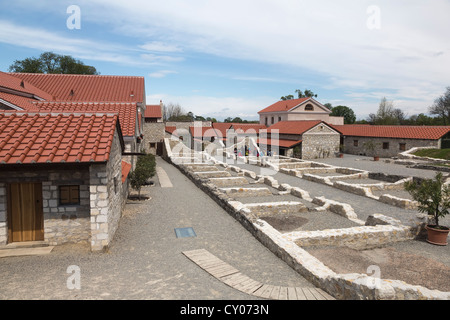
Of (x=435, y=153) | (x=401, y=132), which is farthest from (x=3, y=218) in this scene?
(x=401, y=132)

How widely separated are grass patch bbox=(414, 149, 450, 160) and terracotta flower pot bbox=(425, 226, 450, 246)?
965 inches

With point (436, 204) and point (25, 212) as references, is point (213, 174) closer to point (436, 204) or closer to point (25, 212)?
point (25, 212)

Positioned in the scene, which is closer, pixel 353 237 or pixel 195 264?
pixel 195 264

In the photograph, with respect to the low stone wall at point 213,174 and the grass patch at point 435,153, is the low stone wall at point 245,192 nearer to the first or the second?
the low stone wall at point 213,174

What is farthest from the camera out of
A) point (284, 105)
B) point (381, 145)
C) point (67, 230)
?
point (284, 105)

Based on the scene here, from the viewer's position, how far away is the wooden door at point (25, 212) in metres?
8.91

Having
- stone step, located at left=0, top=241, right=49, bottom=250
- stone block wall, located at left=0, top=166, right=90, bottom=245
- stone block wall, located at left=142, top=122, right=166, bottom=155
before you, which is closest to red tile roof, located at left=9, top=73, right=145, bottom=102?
stone block wall, located at left=142, top=122, right=166, bottom=155

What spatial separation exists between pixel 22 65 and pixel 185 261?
63.2m

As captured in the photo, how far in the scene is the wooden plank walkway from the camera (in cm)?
634

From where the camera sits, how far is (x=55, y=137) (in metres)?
9.16

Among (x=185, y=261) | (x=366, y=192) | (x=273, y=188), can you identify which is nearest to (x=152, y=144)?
(x=273, y=188)

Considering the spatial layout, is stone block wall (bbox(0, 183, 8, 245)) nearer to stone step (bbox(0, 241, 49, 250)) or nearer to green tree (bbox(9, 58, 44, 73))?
stone step (bbox(0, 241, 49, 250))

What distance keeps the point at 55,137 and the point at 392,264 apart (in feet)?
36.3

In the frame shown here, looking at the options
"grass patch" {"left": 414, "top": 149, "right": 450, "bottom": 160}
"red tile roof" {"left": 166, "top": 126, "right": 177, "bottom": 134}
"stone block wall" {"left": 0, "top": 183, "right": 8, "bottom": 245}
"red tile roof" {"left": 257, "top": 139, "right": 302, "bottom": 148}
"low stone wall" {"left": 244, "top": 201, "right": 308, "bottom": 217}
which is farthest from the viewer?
"red tile roof" {"left": 166, "top": 126, "right": 177, "bottom": 134}
